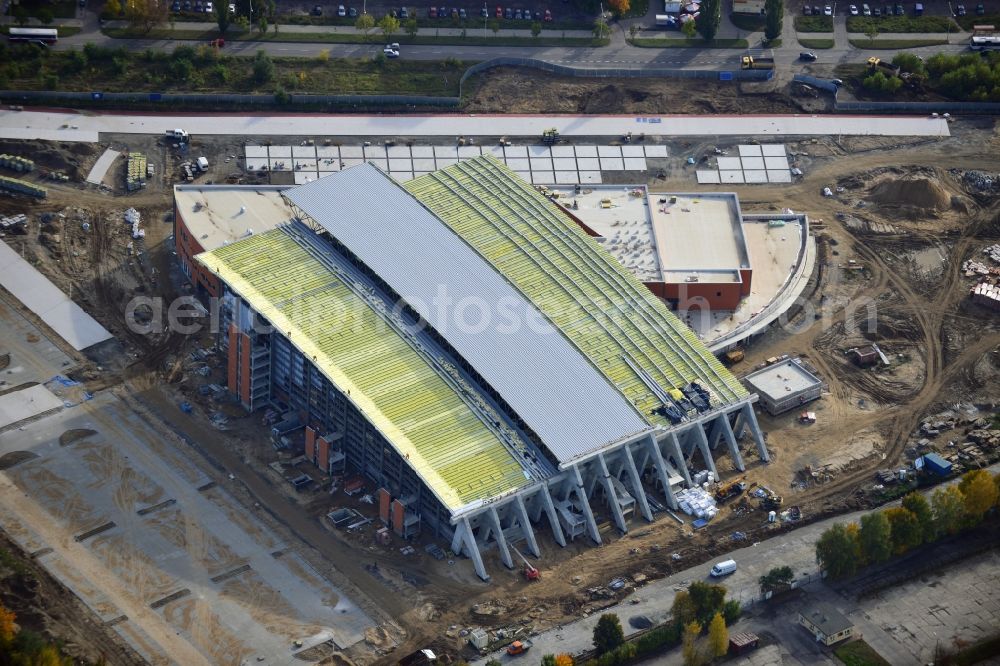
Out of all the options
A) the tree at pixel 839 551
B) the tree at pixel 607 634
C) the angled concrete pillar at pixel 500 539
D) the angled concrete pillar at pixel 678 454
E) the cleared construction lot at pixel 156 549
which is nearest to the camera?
the tree at pixel 607 634

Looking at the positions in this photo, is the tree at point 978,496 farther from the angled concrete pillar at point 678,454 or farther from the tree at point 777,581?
the angled concrete pillar at point 678,454

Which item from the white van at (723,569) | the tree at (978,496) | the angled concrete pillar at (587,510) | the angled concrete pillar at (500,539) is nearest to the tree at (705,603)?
the white van at (723,569)

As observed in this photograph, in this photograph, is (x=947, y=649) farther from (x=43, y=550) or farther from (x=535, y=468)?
(x=43, y=550)

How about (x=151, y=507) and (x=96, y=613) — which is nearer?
(x=96, y=613)

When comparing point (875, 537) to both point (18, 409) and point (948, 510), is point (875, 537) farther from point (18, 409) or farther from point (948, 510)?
point (18, 409)

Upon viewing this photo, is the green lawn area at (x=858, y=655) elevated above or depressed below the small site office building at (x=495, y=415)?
below

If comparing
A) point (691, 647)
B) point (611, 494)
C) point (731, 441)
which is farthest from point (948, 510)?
point (611, 494)

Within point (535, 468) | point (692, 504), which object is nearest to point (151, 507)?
point (535, 468)
